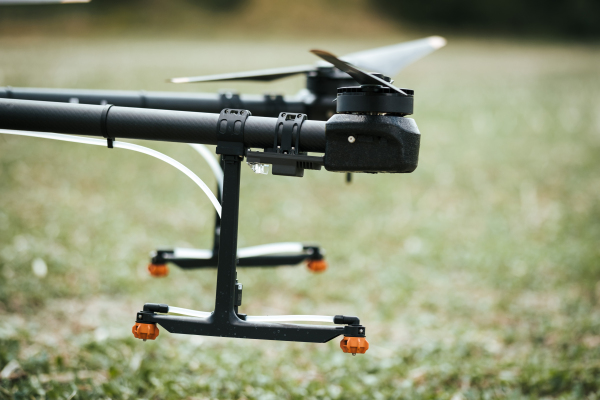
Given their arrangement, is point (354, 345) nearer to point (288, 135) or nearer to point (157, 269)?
point (288, 135)

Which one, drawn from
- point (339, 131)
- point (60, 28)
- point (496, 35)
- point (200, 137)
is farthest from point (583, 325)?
point (496, 35)

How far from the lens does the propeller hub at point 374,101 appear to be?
1.71 meters

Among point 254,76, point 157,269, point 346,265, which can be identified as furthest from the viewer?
point 346,265

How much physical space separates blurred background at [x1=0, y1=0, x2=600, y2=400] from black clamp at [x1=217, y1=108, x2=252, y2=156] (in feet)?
5.93

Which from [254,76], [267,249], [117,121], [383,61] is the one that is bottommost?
[267,249]

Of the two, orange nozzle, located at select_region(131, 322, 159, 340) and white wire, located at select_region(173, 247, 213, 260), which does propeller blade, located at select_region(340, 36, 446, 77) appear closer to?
white wire, located at select_region(173, 247, 213, 260)

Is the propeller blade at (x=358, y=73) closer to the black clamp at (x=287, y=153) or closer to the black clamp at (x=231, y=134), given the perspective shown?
the black clamp at (x=287, y=153)

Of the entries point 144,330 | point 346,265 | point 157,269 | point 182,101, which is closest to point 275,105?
point 182,101

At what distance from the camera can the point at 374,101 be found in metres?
1.71

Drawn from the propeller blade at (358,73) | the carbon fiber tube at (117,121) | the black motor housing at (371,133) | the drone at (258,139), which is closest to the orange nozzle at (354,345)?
the drone at (258,139)

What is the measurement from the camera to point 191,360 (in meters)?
3.51

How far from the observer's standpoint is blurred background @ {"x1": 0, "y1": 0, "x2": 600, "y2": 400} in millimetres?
3291

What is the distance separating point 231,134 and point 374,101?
50 cm

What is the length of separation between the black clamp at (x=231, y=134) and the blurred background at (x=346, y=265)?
1.81 meters
